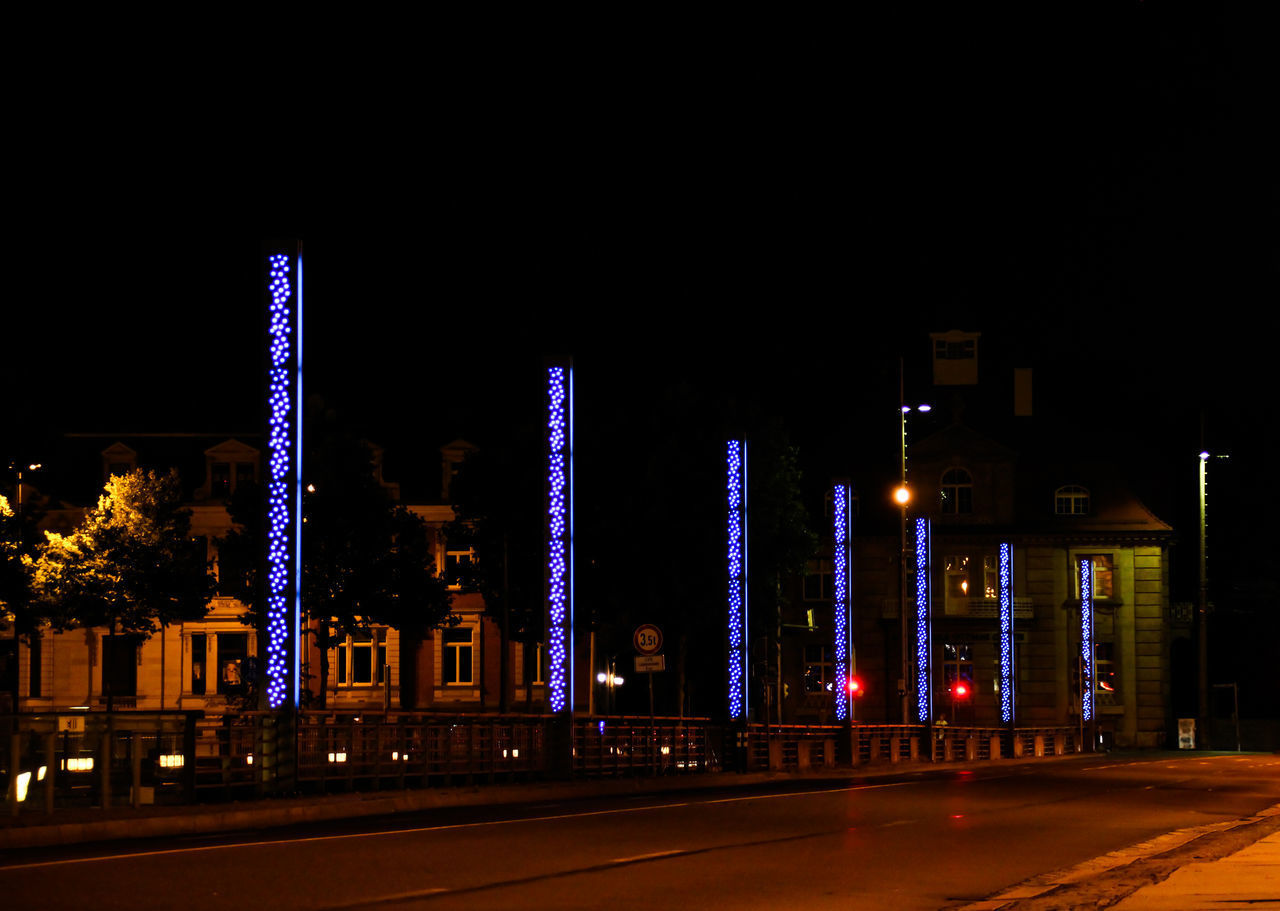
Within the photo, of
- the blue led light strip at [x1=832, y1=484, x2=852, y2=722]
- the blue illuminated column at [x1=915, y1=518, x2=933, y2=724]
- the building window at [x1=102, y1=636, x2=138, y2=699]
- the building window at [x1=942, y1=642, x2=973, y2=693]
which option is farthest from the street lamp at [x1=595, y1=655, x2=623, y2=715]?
the building window at [x1=102, y1=636, x2=138, y2=699]

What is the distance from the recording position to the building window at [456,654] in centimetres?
7238

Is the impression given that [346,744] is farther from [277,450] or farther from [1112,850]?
[1112,850]

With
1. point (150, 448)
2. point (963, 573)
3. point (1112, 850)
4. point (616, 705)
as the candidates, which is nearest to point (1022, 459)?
point (963, 573)

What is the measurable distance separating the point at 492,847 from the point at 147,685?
186 ft

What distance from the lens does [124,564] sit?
56.8 metres

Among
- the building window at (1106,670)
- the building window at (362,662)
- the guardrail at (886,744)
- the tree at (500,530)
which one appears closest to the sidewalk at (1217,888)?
the guardrail at (886,744)

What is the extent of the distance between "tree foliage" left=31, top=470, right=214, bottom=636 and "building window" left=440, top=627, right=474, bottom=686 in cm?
1587

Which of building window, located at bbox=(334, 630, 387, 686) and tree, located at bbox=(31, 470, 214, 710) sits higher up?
tree, located at bbox=(31, 470, 214, 710)

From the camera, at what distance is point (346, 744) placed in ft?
87.8

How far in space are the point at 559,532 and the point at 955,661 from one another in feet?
168

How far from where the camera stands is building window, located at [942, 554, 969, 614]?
78812mm

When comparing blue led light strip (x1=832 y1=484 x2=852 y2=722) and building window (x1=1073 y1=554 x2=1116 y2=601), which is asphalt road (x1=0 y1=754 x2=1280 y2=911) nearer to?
blue led light strip (x1=832 y1=484 x2=852 y2=722)

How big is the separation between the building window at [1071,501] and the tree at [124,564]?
3929 centimetres

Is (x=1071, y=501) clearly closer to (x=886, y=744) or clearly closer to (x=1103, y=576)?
(x=1103, y=576)
